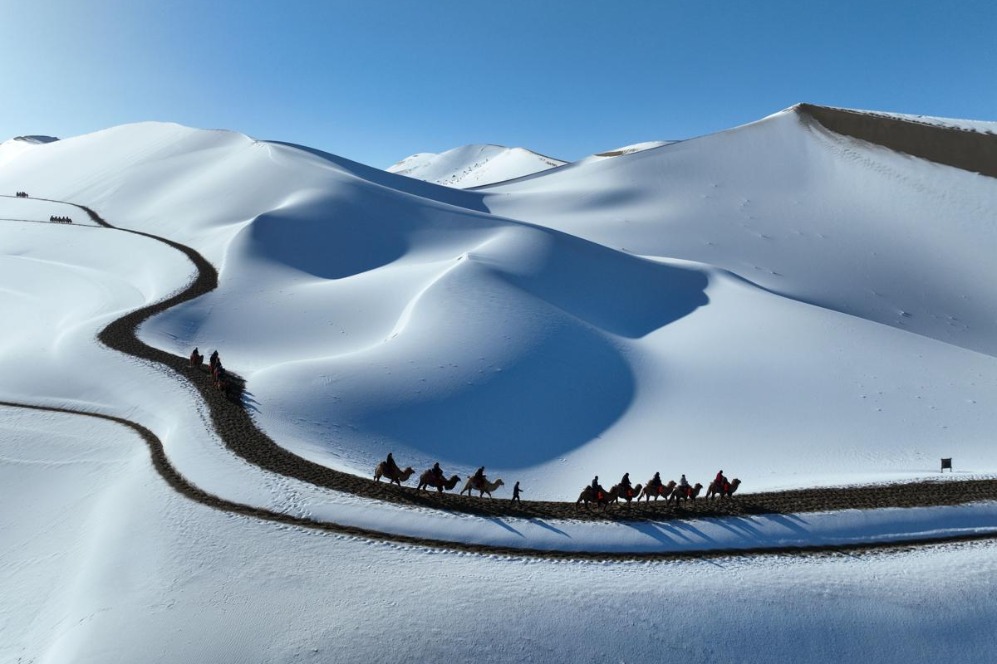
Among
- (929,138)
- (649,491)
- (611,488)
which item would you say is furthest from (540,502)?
(929,138)

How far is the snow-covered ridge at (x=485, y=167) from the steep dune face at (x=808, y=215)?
78592 millimetres

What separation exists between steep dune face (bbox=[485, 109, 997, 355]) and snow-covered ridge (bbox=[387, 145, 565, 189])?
78592 millimetres

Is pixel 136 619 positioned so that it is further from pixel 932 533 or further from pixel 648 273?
pixel 648 273

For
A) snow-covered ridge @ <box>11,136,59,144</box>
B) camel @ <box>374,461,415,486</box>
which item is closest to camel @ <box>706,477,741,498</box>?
camel @ <box>374,461,415,486</box>

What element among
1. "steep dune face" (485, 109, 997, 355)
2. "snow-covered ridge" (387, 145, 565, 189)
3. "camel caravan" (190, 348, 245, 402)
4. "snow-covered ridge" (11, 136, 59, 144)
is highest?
"snow-covered ridge" (387, 145, 565, 189)

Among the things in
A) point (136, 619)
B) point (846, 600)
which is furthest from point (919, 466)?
point (136, 619)

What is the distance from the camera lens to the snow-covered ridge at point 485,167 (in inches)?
6241

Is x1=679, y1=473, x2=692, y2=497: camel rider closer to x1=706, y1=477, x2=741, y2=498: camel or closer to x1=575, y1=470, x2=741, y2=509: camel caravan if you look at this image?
x1=575, y1=470, x2=741, y2=509: camel caravan

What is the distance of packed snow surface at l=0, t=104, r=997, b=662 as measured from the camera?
34.8 feet

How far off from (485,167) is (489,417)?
162429 millimetres

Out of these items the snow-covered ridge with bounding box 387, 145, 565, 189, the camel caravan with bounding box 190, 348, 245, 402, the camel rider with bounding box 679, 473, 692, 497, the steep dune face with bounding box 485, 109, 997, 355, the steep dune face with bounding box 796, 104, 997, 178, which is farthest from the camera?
the snow-covered ridge with bounding box 387, 145, 565, 189

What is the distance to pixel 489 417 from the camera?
70.0ft

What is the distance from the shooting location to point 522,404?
22.2 meters

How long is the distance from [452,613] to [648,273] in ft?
93.6
